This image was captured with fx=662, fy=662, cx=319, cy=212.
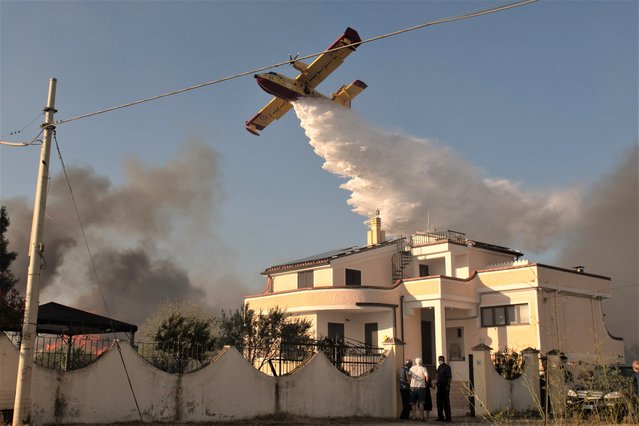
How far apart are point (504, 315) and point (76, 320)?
75.2 feet

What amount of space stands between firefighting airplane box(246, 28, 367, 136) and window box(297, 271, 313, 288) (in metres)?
8.81

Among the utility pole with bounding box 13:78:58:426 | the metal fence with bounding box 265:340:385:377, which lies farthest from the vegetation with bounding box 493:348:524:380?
the utility pole with bounding box 13:78:58:426

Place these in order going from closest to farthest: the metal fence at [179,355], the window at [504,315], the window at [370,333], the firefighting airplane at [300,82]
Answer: the metal fence at [179,355], the firefighting airplane at [300,82], the window at [504,315], the window at [370,333]

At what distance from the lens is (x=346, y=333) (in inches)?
1369

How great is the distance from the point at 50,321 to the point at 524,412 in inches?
591

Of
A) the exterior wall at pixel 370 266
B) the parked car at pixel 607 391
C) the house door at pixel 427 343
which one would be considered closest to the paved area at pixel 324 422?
the parked car at pixel 607 391

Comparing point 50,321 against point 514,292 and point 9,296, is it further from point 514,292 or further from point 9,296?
point 514,292

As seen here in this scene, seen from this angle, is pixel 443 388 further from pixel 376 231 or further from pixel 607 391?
pixel 376 231

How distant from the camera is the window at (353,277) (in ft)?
123

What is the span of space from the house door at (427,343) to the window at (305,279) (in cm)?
693

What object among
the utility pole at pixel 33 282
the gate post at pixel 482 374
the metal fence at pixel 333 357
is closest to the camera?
the utility pole at pixel 33 282

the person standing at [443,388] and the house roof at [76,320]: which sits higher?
the house roof at [76,320]

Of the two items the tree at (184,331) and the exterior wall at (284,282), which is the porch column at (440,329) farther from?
the tree at (184,331)

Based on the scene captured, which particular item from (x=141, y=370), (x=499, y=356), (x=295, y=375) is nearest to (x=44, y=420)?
(x=141, y=370)
